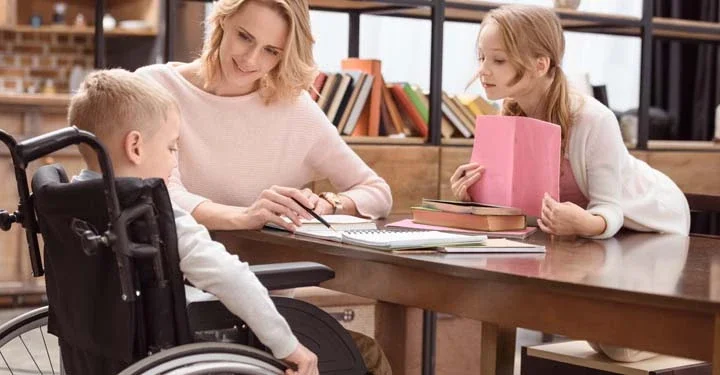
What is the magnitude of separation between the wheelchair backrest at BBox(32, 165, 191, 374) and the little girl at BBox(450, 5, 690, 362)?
3.14 ft

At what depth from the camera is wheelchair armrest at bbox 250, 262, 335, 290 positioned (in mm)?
1666

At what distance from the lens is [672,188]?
Answer: 2.48 m

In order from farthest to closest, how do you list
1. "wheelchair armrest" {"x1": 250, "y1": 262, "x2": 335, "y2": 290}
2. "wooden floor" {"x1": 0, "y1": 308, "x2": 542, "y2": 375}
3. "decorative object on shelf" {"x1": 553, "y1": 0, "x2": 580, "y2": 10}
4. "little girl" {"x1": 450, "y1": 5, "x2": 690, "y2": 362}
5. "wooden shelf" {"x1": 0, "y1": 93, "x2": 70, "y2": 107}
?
"wooden shelf" {"x1": 0, "y1": 93, "x2": 70, "y2": 107}, "decorative object on shelf" {"x1": 553, "y1": 0, "x2": 580, "y2": 10}, "wooden floor" {"x1": 0, "y1": 308, "x2": 542, "y2": 375}, "little girl" {"x1": 450, "y1": 5, "x2": 690, "y2": 362}, "wheelchair armrest" {"x1": 250, "y1": 262, "x2": 335, "y2": 290}

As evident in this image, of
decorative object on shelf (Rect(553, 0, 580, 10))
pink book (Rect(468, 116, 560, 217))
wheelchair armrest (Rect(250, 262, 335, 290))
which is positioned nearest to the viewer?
wheelchair armrest (Rect(250, 262, 335, 290))

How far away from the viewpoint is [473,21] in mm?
4387

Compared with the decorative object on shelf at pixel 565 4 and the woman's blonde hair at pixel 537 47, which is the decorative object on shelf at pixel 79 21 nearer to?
the decorative object on shelf at pixel 565 4

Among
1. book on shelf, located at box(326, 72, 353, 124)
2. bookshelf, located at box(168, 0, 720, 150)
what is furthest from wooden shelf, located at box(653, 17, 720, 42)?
book on shelf, located at box(326, 72, 353, 124)

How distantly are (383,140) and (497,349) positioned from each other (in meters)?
1.77

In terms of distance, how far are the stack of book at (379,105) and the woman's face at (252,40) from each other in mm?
1205

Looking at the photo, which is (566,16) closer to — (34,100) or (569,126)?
(569,126)

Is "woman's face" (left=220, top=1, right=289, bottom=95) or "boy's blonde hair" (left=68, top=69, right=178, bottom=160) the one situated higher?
"woman's face" (left=220, top=1, right=289, bottom=95)

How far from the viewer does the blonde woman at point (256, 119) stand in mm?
2451

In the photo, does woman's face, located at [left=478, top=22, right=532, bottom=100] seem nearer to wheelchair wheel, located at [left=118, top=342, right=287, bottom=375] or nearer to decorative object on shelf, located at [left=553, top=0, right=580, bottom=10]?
wheelchair wheel, located at [left=118, top=342, right=287, bottom=375]

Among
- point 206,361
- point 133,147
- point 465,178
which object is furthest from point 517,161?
point 206,361
